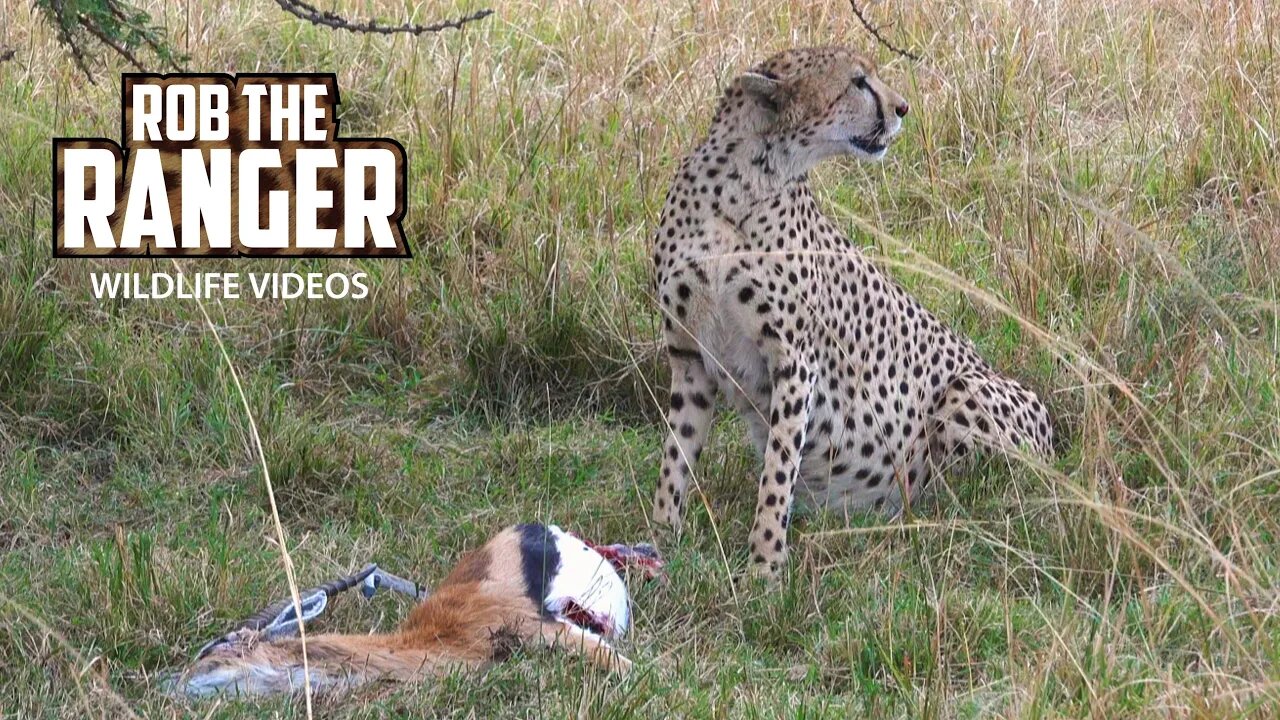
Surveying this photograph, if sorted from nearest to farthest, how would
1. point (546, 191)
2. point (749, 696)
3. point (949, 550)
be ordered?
1. point (749, 696)
2. point (949, 550)
3. point (546, 191)

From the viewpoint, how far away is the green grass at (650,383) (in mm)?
2871

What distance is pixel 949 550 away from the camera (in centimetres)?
320

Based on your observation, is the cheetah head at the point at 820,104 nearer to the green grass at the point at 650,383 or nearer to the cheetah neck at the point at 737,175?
the cheetah neck at the point at 737,175

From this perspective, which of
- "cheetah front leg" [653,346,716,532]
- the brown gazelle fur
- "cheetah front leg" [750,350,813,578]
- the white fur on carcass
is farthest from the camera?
"cheetah front leg" [653,346,716,532]

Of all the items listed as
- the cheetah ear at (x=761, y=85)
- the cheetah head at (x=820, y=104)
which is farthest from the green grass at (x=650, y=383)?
the cheetah ear at (x=761, y=85)

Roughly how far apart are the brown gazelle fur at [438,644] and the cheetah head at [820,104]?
1.09 metres

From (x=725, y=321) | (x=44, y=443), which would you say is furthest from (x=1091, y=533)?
(x=44, y=443)

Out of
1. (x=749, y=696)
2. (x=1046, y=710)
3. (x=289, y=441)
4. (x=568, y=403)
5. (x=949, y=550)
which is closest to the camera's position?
(x=1046, y=710)

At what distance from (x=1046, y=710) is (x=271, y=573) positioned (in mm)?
1560

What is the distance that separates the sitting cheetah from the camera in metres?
3.54

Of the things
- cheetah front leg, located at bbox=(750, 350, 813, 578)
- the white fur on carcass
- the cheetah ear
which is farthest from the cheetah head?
the white fur on carcass

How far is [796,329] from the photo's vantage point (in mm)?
3566

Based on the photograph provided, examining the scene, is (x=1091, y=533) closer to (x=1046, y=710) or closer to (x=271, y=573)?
(x=1046, y=710)

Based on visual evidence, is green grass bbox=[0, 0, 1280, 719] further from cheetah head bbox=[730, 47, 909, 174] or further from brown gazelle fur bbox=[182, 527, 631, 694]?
cheetah head bbox=[730, 47, 909, 174]
